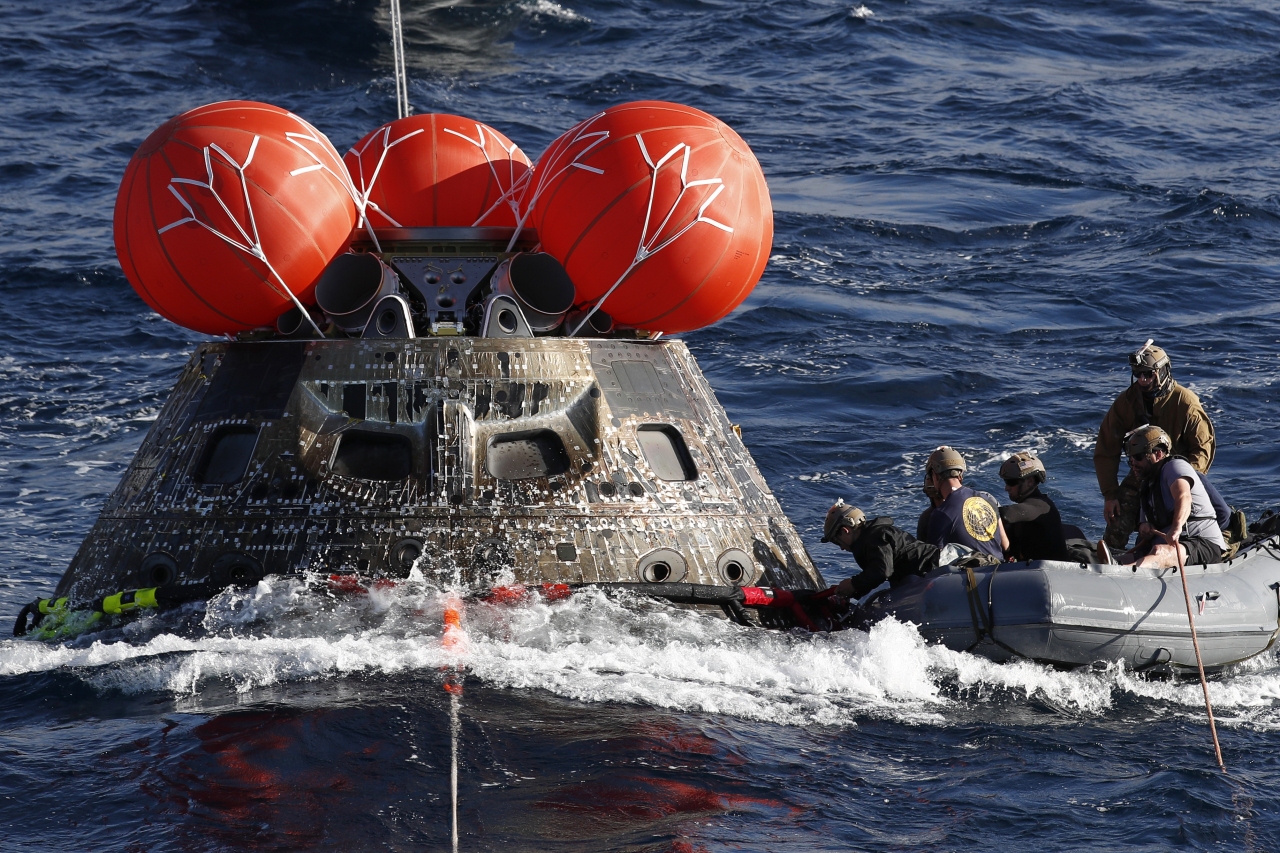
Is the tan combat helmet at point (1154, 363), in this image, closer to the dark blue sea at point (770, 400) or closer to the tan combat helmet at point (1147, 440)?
the tan combat helmet at point (1147, 440)

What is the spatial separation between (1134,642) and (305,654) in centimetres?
415

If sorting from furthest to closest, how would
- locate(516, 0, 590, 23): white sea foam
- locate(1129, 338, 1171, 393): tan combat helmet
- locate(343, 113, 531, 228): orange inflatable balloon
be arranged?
1. locate(516, 0, 590, 23): white sea foam
2. locate(343, 113, 531, 228): orange inflatable balloon
3. locate(1129, 338, 1171, 393): tan combat helmet

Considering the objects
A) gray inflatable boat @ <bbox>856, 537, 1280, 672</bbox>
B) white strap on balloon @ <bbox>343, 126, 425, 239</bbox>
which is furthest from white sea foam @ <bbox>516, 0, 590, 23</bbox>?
gray inflatable boat @ <bbox>856, 537, 1280, 672</bbox>

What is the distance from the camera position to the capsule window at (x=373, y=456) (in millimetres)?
6855

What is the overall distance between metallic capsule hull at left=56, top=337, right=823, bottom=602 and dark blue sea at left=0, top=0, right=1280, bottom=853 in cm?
38

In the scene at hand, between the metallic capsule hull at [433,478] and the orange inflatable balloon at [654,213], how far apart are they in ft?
1.46

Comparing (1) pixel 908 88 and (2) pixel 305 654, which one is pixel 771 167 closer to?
(1) pixel 908 88

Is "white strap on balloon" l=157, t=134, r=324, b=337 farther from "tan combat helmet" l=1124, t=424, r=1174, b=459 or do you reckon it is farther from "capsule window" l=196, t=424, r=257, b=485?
"tan combat helmet" l=1124, t=424, r=1174, b=459

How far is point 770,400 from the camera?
1497 cm

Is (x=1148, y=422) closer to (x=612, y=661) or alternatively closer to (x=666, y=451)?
(x=666, y=451)

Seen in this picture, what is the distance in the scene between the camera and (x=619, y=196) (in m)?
6.99

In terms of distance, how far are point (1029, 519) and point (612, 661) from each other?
2.65 metres

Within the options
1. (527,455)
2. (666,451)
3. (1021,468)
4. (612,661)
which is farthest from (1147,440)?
(527,455)

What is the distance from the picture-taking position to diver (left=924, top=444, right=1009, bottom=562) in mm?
6988
